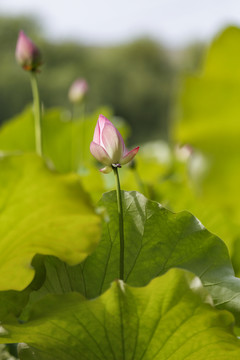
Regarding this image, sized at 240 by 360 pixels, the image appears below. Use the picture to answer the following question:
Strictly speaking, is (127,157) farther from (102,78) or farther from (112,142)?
(102,78)

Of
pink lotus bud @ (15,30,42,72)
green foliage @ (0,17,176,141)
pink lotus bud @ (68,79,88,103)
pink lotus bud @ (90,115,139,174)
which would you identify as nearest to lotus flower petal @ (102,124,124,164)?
pink lotus bud @ (90,115,139,174)

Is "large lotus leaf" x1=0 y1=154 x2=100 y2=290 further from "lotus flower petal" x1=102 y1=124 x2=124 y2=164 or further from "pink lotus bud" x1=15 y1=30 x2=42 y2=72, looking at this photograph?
"pink lotus bud" x1=15 y1=30 x2=42 y2=72

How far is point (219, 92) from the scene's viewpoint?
122mm

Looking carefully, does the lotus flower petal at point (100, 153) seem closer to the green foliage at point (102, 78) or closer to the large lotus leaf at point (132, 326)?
the large lotus leaf at point (132, 326)

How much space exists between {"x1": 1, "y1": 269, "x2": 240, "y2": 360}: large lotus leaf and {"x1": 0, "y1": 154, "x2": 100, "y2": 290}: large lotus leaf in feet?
0.05

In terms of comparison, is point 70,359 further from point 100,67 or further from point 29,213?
point 100,67

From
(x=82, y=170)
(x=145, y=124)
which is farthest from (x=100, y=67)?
(x=82, y=170)

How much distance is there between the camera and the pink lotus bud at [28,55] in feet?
1.20

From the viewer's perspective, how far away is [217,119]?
0.40 ft

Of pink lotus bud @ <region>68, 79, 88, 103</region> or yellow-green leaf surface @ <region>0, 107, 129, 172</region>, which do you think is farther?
pink lotus bud @ <region>68, 79, 88, 103</region>

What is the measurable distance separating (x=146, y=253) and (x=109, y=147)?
0.13ft

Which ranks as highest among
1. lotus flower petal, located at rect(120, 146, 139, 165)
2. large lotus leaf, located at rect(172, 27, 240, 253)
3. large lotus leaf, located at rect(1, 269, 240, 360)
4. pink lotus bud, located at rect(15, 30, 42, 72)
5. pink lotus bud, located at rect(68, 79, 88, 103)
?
large lotus leaf, located at rect(172, 27, 240, 253)

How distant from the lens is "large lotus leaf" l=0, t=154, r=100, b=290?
0.15m

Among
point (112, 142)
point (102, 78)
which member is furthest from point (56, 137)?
point (102, 78)
